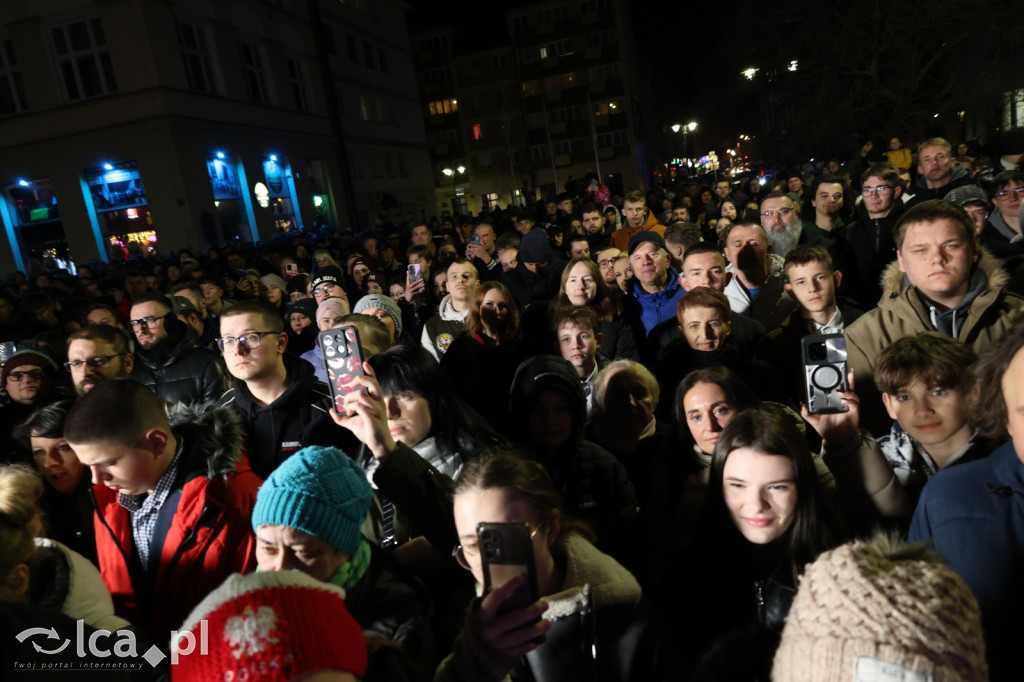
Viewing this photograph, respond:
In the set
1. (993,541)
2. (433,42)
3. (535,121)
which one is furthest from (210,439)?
(433,42)

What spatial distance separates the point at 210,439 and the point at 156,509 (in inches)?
13.2

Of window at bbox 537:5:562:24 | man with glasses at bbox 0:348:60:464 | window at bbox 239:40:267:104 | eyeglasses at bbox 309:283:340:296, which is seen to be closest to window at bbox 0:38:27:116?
window at bbox 239:40:267:104

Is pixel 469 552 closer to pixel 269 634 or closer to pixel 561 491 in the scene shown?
pixel 269 634

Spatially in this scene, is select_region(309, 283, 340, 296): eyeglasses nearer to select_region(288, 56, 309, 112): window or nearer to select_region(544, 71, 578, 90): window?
select_region(288, 56, 309, 112): window

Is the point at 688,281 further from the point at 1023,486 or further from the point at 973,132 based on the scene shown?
the point at 973,132

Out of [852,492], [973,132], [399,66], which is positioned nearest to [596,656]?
[852,492]

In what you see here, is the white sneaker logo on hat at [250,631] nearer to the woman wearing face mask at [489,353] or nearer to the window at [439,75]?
the woman wearing face mask at [489,353]

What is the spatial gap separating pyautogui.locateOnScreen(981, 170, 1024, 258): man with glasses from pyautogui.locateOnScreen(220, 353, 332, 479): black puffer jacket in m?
5.33

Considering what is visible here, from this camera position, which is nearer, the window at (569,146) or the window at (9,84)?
the window at (9,84)

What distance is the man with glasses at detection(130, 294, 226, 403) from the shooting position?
4168 millimetres

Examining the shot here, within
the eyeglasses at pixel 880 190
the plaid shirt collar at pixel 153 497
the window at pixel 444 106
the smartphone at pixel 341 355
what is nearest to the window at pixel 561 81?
the window at pixel 444 106

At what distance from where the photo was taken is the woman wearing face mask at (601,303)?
4457 mm

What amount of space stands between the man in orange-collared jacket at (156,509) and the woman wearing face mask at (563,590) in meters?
1.14

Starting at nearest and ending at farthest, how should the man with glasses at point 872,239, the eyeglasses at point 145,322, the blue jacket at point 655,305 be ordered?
the eyeglasses at point 145,322
the blue jacket at point 655,305
the man with glasses at point 872,239
